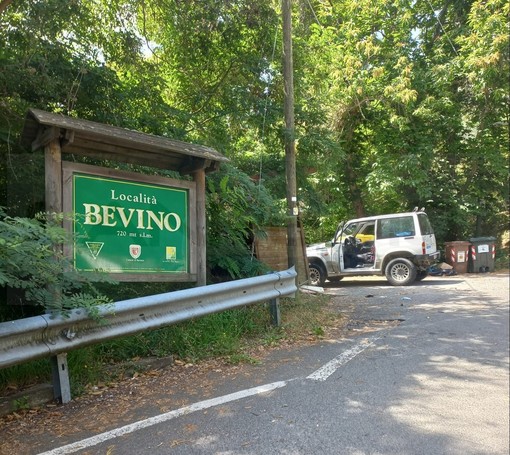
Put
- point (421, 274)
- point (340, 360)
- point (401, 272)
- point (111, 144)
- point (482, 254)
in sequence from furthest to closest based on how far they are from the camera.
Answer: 1. point (482, 254)
2. point (421, 274)
3. point (401, 272)
4. point (111, 144)
5. point (340, 360)

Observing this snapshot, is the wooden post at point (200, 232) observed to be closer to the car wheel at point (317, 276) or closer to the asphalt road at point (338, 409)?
the asphalt road at point (338, 409)

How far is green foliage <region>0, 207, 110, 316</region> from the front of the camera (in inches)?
136

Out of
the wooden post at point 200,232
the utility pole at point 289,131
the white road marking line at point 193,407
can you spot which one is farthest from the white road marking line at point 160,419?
the utility pole at point 289,131

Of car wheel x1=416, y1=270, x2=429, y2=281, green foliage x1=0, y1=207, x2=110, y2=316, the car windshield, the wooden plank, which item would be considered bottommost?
car wheel x1=416, y1=270, x2=429, y2=281

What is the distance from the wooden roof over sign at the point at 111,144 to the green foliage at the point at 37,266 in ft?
3.23

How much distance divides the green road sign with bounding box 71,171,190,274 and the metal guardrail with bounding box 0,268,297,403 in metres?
0.69

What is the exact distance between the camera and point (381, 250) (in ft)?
43.6

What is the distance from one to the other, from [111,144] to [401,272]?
32.3 ft

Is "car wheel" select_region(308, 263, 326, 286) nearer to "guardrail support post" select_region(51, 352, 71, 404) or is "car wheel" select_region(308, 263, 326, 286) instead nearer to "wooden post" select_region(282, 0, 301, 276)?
"wooden post" select_region(282, 0, 301, 276)

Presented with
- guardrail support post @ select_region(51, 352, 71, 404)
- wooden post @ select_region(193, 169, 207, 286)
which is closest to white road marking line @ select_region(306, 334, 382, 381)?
wooden post @ select_region(193, 169, 207, 286)

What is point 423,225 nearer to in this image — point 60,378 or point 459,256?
point 459,256

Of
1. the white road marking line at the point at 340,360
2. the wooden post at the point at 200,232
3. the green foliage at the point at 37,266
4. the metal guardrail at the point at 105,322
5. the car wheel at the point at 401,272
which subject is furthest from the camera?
the car wheel at the point at 401,272

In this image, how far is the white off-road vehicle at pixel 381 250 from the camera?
42.4 feet

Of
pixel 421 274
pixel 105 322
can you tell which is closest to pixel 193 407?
pixel 105 322
